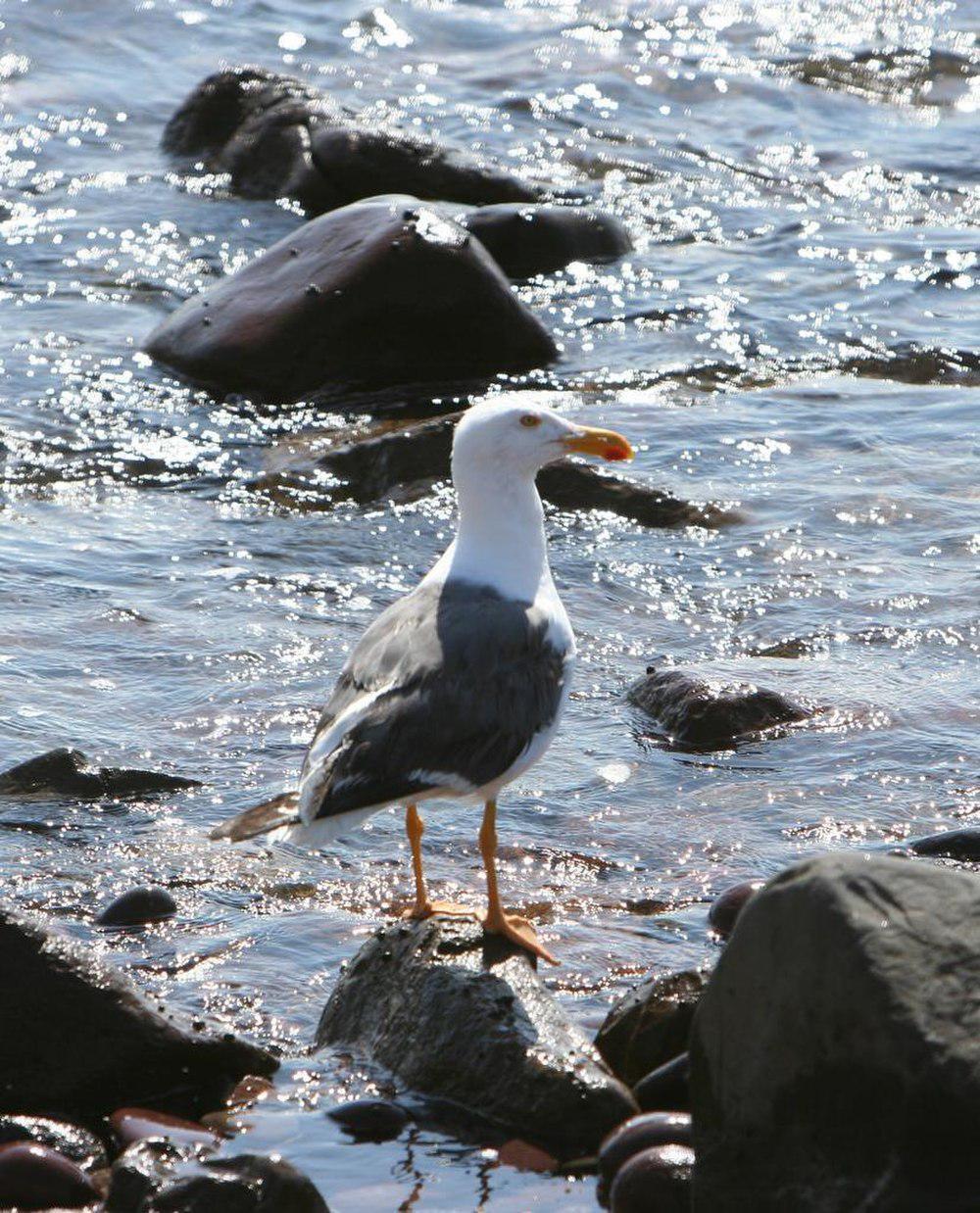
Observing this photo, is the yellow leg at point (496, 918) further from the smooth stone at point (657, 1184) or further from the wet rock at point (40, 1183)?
the wet rock at point (40, 1183)

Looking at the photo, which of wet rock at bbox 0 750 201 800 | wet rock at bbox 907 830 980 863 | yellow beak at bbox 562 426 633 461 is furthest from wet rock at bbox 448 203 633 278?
wet rock at bbox 907 830 980 863

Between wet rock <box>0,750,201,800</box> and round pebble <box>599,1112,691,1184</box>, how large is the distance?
2.67 metres

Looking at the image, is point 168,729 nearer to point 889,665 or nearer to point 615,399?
point 889,665

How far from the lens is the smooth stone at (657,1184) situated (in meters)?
4.38

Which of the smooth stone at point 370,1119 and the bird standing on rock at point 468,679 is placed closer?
the smooth stone at point 370,1119

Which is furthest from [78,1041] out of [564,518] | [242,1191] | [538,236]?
[538,236]

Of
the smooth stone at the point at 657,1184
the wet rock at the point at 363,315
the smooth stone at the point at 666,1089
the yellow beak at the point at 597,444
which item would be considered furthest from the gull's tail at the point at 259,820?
the wet rock at the point at 363,315

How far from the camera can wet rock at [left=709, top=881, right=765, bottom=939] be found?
5.77 meters

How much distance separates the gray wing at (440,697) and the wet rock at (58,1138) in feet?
3.13

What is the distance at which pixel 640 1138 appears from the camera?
4.59 metres

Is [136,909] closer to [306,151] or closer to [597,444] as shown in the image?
[597,444]

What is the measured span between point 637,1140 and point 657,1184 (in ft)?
0.65

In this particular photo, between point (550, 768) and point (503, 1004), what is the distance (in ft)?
7.46

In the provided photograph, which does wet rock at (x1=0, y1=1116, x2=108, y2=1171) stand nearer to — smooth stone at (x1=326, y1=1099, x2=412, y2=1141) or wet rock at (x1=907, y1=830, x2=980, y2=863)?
smooth stone at (x1=326, y1=1099, x2=412, y2=1141)
